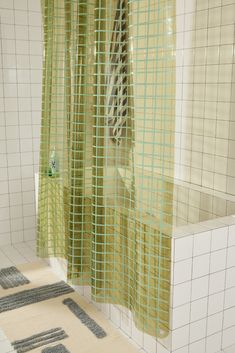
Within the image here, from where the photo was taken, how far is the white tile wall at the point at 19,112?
3.02 metres

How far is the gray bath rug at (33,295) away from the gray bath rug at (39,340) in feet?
1.06

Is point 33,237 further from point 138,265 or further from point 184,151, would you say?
point 138,265

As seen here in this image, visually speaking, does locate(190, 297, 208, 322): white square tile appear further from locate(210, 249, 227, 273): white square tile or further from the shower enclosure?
locate(210, 249, 227, 273): white square tile

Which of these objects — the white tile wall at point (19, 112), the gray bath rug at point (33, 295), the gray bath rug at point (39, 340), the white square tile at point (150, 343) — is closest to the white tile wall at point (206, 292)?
the white square tile at point (150, 343)

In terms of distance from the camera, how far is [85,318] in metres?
2.21

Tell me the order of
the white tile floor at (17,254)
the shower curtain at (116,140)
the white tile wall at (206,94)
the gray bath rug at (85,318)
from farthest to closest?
the white tile floor at (17,254)
the white tile wall at (206,94)
the gray bath rug at (85,318)
the shower curtain at (116,140)

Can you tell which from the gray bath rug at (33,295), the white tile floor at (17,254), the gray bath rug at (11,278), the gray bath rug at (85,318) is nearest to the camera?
the gray bath rug at (85,318)

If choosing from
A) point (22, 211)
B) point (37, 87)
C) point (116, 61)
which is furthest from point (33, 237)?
point (116, 61)

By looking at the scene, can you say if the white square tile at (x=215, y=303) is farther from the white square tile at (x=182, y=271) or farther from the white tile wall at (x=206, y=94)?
the white tile wall at (x=206, y=94)

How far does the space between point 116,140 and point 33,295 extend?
3.82ft

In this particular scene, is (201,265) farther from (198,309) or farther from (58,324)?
(58,324)

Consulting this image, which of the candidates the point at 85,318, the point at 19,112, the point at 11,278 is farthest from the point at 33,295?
the point at 19,112

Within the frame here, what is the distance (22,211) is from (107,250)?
1469 mm

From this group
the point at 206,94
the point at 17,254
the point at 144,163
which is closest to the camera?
the point at 144,163
